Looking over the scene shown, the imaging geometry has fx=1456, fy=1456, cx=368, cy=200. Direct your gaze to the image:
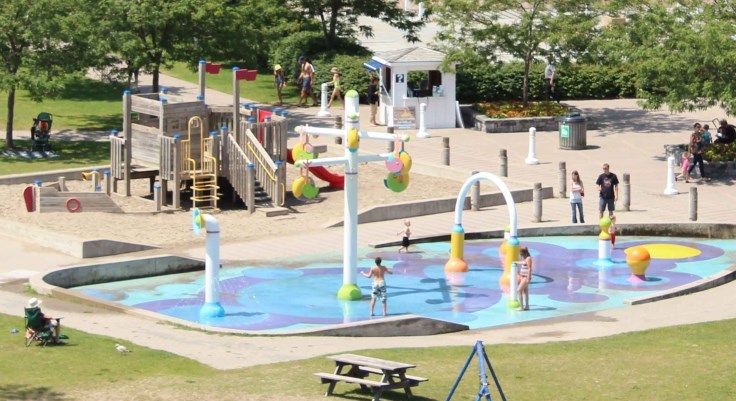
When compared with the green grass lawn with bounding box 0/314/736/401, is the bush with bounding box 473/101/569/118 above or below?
above

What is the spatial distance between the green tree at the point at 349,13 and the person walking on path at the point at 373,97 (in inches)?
203

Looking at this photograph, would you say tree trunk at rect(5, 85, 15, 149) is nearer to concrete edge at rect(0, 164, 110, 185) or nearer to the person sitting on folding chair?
concrete edge at rect(0, 164, 110, 185)

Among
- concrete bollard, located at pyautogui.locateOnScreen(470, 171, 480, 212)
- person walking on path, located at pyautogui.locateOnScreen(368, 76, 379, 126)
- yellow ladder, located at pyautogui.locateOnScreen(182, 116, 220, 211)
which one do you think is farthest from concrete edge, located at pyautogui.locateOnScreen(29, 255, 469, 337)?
person walking on path, located at pyautogui.locateOnScreen(368, 76, 379, 126)

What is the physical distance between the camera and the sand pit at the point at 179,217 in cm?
3186

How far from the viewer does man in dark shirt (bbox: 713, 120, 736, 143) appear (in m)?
39.8

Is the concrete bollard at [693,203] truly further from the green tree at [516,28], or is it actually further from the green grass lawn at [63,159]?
the green grass lawn at [63,159]

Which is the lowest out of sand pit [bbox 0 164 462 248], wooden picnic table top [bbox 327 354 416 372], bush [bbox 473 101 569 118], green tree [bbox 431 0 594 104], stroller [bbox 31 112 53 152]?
wooden picnic table top [bbox 327 354 416 372]

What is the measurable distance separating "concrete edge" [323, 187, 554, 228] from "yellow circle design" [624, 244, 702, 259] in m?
4.80

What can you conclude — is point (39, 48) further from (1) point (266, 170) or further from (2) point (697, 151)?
(2) point (697, 151)

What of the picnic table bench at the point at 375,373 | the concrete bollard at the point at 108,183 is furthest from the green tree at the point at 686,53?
the picnic table bench at the point at 375,373

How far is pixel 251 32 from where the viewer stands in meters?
46.1

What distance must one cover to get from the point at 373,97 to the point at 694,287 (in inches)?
852

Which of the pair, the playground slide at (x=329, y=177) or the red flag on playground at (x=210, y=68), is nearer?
the red flag on playground at (x=210, y=68)

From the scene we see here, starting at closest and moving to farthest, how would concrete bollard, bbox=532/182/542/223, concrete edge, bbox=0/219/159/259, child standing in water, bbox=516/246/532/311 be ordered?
child standing in water, bbox=516/246/532/311, concrete edge, bbox=0/219/159/259, concrete bollard, bbox=532/182/542/223
